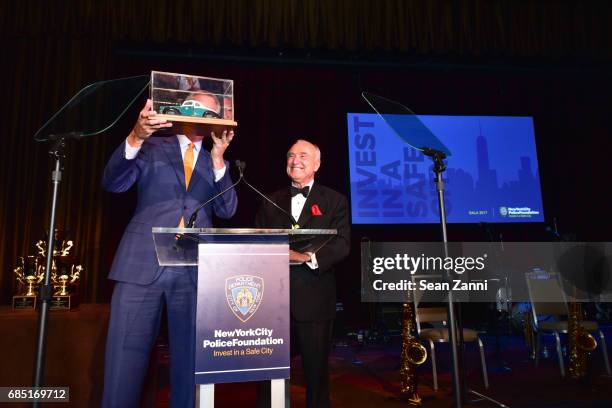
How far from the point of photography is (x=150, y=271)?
6.32 ft

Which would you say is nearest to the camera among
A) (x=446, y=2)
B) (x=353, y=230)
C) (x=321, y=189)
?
(x=321, y=189)

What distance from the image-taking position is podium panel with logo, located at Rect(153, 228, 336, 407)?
1463mm

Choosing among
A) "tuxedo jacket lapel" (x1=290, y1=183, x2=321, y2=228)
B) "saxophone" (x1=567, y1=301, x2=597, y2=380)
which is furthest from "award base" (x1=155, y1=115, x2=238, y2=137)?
"saxophone" (x1=567, y1=301, x2=597, y2=380)

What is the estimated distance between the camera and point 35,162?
18.7 feet

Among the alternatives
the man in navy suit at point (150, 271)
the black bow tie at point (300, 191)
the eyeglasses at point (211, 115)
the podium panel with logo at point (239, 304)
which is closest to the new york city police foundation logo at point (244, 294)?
the podium panel with logo at point (239, 304)

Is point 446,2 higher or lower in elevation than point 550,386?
higher

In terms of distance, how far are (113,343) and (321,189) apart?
149 cm

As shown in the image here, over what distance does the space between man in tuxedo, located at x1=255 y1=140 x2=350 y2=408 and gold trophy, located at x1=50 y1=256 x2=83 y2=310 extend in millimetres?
1719

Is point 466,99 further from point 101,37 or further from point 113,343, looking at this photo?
point 113,343

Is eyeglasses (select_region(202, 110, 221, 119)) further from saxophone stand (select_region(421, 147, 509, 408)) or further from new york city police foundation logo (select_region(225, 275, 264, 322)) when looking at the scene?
saxophone stand (select_region(421, 147, 509, 408))

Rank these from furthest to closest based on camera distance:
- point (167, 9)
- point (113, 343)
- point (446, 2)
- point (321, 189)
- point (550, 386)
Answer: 1. point (446, 2)
2. point (167, 9)
3. point (550, 386)
4. point (321, 189)
5. point (113, 343)

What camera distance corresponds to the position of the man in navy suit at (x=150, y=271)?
187 cm

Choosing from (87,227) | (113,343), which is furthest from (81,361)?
(87,227)

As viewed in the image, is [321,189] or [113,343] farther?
[321,189]
